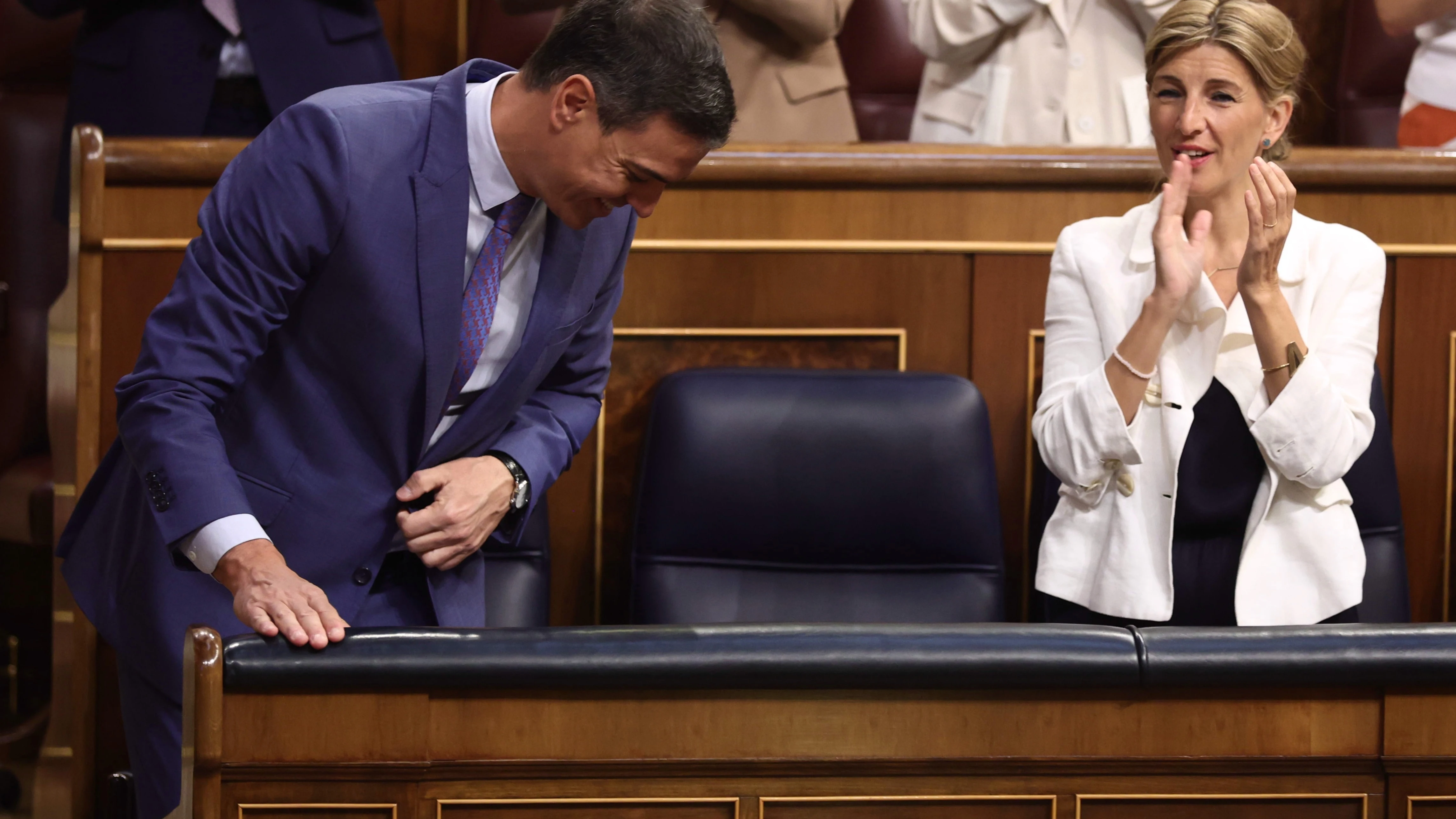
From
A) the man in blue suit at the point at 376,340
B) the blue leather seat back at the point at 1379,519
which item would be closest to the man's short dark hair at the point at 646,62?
the man in blue suit at the point at 376,340

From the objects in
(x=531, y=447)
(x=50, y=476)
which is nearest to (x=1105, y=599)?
(x=531, y=447)

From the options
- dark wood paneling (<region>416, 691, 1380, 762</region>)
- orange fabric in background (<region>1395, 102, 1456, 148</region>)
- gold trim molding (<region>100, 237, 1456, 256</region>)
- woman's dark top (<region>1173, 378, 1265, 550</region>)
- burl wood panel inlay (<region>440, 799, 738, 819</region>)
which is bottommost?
burl wood panel inlay (<region>440, 799, 738, 819</region>)

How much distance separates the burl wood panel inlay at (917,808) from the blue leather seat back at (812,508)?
740 millimetres

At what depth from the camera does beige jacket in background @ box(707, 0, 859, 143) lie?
227 cm

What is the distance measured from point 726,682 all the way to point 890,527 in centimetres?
82

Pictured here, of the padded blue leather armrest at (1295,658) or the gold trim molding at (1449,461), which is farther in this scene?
the gold trim molding at (1449,461)

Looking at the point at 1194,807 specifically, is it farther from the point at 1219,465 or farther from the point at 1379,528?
the point at 1379,528

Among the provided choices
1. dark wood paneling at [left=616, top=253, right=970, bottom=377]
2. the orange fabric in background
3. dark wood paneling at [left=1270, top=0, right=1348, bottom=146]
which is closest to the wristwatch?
dark wood paneling at [left=616, top=253, right=970, bottom=377]

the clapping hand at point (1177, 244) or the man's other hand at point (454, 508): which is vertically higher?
the clapping hand at point (1177, 244)

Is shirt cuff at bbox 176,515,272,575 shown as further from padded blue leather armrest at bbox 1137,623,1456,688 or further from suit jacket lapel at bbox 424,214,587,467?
padded blue leather armrest at bbox 1137,623,1456,688

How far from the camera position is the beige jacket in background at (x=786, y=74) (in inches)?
89.4

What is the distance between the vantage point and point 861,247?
1.98 metres

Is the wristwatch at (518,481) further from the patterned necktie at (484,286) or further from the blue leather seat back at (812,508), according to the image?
the blue leather seat back at (812,508)

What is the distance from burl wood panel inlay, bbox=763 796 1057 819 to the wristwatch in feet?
1.61
